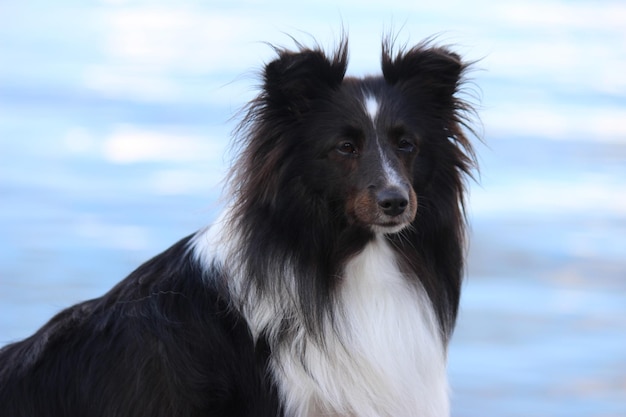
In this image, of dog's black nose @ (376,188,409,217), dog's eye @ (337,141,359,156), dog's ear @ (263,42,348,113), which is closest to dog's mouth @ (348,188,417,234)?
dog's black nose @ (376,188,409,217)

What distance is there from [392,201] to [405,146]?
0.43 meters

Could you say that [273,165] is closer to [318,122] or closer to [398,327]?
[318,122]

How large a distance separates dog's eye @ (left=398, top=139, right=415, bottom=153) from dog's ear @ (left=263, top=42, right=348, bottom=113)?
0.44 m

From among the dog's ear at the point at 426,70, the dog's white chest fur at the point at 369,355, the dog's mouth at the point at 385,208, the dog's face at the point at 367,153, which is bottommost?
the dog's white chest fur at the point at 369,355

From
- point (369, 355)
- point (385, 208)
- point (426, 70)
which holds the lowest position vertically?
point (369, 355)

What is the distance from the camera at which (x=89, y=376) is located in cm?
625

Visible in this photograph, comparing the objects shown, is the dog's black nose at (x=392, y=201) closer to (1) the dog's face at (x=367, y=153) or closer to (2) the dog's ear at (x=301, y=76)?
(1) the dog's face at (x=367, y=153)

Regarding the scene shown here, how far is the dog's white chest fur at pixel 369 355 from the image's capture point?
636 cm

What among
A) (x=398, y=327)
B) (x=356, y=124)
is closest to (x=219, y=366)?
(x=398, y=327)

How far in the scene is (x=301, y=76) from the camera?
634cm

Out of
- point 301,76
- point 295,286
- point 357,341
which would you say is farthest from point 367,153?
point 357,341

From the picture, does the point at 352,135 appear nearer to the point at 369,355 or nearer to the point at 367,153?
the point at 367,153

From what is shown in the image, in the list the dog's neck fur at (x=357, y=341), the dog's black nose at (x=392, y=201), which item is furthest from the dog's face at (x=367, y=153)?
the dog's neck fur at (x=357, y=341)

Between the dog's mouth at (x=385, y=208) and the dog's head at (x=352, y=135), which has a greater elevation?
the dog's head at (x=352, y=135)
